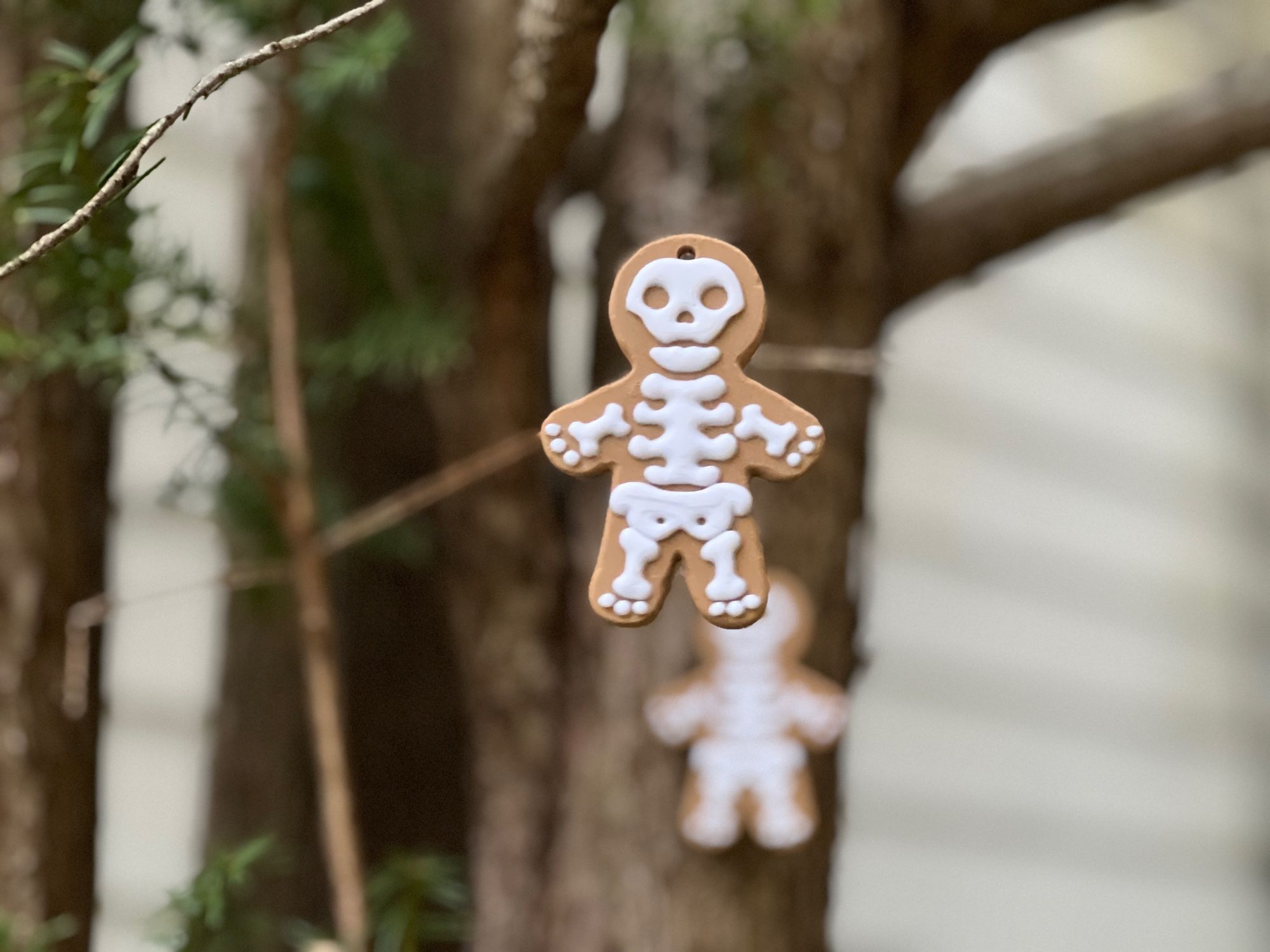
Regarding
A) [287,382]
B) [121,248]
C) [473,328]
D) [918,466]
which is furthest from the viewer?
[918,466]

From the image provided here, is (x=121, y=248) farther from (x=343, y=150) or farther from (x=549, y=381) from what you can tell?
(x=549, y=381)

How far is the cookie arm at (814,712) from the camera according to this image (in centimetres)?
82

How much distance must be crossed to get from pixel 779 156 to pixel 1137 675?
168 centimetres

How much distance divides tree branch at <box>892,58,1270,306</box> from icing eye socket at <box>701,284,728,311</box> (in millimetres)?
560

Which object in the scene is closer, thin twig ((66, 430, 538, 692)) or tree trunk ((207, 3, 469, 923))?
thin twig ((66, 430, 538, 692))

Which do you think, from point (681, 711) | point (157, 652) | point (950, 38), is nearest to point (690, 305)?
point (681, 711)

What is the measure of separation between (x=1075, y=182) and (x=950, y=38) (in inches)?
6.1

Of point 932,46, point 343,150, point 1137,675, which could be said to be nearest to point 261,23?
point 343,150

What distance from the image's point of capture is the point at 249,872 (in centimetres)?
94

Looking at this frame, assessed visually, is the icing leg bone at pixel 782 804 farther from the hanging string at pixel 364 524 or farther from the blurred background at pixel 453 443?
the hanging string at pixel 364 524

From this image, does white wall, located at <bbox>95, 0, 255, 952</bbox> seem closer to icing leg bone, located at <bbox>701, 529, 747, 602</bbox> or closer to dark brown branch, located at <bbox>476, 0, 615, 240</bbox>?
dark brown branch, located at <bbox>476, 0, 615, 240</bbox>

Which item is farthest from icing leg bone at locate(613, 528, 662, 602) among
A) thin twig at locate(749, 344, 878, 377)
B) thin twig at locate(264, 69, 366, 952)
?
thin twig at locate(264, 69, 366, 952)

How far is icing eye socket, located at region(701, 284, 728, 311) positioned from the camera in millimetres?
442

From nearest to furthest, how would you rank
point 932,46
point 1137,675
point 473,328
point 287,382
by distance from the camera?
point 287,382 → point 473,328 → point 932,46 → point 1137,675
